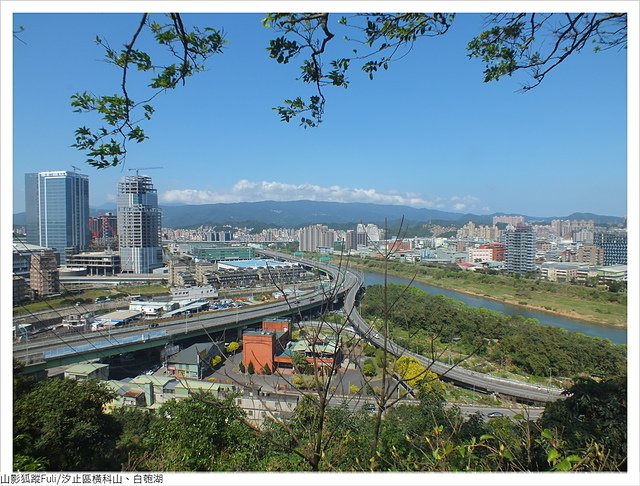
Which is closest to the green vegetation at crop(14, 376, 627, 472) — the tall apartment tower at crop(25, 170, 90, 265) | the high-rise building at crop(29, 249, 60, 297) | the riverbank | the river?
the high-rise building at crop(29, 249, 60, 297)

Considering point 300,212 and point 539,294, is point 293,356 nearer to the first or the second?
point 300,212

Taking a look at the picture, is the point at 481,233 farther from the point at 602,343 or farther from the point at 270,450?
the point at 270,450

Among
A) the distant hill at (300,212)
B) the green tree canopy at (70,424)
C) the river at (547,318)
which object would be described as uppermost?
the distant hill at (300,212)

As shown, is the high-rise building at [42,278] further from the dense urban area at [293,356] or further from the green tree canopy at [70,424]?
the green tree canopy at [70,424]

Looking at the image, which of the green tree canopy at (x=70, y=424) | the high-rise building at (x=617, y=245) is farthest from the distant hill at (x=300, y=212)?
the green tree canopy at (x=70, y=424)

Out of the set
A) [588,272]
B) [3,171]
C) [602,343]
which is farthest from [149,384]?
[588,272]

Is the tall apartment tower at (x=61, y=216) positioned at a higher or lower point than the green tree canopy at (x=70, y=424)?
higher
